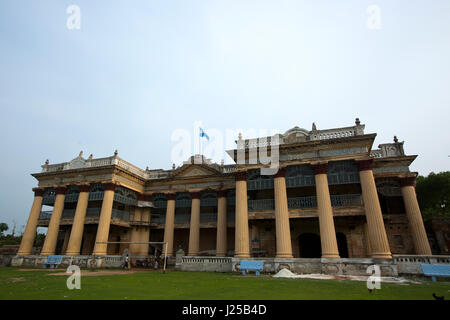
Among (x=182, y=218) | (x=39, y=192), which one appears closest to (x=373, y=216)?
(x=182, y=218)

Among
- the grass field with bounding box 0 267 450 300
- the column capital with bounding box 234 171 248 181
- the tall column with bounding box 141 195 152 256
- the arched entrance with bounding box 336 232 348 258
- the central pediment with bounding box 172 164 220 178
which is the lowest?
the grass field with bounding box 0 267 450 300

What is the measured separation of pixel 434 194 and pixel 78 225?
36.7m

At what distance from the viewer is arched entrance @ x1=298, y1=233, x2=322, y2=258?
2261 centimetres

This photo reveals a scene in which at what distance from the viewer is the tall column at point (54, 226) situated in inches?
955

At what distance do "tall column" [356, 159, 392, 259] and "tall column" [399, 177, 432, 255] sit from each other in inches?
214

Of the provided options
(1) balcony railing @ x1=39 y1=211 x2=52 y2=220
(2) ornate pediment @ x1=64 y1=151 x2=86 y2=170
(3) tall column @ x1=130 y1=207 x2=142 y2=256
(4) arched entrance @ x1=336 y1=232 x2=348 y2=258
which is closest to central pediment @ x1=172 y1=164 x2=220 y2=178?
(3) tall column @ x1=130 y1=207 x2=142 y2=256

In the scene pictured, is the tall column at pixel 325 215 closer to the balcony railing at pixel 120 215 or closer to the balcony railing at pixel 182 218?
the balcony railing at pixel 182 218

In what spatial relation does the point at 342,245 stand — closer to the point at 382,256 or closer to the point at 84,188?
the point at 382,256

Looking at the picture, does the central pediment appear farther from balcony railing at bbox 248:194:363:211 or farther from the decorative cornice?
the decorative cornice

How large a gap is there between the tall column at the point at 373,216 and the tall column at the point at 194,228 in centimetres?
1411
